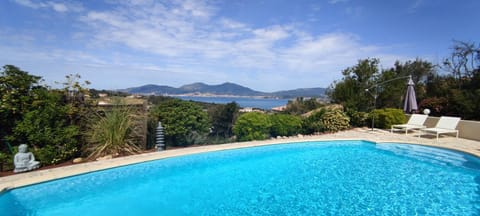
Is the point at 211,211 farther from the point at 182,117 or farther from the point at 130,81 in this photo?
the point at 130,81

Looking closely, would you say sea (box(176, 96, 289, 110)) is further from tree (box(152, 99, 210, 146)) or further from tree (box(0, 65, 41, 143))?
tree (box(0, 65, 41, 143))

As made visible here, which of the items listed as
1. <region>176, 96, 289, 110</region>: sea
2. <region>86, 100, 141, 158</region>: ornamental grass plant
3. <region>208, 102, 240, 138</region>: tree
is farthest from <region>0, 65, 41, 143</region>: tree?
<region>208, 102, 240, 138</region>: tree

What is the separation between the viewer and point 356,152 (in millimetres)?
7566

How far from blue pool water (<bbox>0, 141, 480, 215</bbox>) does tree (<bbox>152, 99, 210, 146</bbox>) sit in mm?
1117

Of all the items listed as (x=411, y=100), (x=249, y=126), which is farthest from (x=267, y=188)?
(x=411, y=100)

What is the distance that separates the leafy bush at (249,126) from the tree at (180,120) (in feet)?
4.20

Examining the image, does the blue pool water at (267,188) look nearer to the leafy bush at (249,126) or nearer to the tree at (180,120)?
the tree at (180,120)

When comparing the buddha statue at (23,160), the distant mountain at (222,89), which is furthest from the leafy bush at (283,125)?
the distant mountain at (222,89)

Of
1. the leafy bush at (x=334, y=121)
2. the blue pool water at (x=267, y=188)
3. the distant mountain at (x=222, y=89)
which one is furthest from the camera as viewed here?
the distant mountain at (x=222, y=89)

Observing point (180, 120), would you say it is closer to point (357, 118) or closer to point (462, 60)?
point (357, 118)

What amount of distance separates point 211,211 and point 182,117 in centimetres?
393

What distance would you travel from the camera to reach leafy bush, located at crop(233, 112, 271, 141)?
845 centimetres

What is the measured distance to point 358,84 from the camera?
495 inches

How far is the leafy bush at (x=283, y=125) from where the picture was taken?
30.0ft
